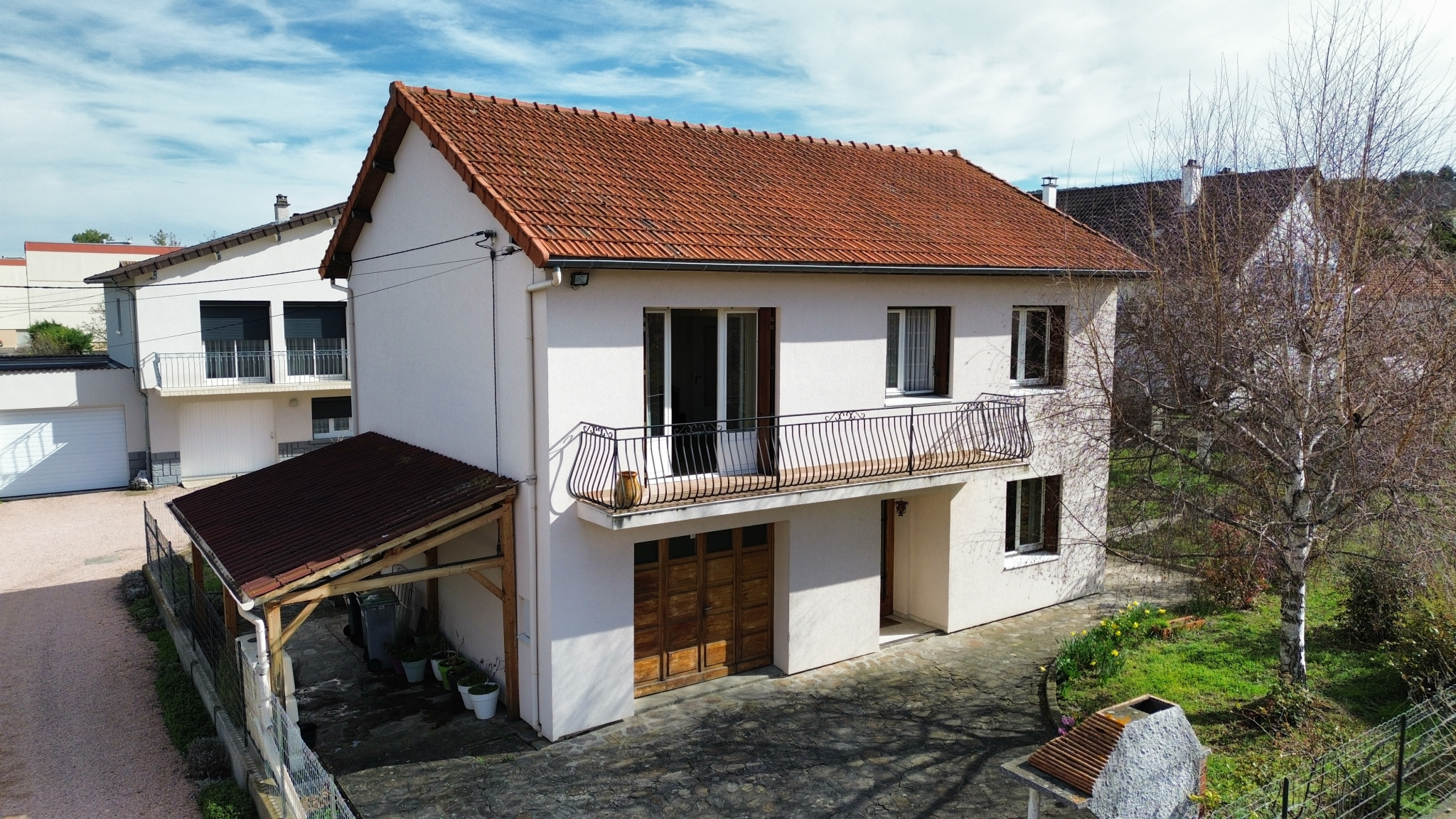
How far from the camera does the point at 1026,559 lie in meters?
14.2

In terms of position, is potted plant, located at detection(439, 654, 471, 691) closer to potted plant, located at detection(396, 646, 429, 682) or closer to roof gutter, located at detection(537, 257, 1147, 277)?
potted plant, located at detection(396, 646, 429, 682)

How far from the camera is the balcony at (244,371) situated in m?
23.1

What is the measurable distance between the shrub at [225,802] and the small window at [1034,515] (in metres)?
10.5

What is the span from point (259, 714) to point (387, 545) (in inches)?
77.3

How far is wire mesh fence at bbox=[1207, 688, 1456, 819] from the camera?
7.40 metres

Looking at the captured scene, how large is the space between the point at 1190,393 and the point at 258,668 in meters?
9.72

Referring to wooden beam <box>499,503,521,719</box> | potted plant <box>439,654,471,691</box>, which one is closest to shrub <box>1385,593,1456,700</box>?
wooden beam <box>499,503,521,719</box>

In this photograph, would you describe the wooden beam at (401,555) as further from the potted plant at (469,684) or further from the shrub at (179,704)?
the shrub at (179,704)

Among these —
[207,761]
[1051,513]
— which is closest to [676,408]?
[207,761]

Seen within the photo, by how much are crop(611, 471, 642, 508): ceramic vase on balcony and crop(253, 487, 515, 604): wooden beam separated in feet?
4.52

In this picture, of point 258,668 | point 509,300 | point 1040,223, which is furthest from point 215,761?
point 1040,223

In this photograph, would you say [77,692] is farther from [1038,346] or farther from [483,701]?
[1038,346]

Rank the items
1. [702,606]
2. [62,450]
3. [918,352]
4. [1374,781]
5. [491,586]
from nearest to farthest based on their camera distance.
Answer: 1. [1374,781]
2. [491,586]
3. [702,606]
4. [918,352]
5. [62,450]

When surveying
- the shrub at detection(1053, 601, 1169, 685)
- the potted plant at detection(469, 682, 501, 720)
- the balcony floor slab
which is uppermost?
the balcony floor slab
